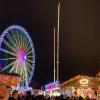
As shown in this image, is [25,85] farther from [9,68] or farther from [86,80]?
[86,80]

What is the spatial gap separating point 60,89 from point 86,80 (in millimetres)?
2974

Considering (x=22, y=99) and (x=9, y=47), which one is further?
(x=9, y=47)

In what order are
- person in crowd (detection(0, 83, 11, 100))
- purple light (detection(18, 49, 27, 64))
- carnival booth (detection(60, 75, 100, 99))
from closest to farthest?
1. person in crowd (detection(0, 83, 11, 100))
2. carnival booth (detection(60, 75, 100, 99))
3. purple light (detection(18, 49, 27, 64))

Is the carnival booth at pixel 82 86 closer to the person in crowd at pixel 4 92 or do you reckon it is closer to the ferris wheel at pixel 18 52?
the ferris wheel at pixel 18 52

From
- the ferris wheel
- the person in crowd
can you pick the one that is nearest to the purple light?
the ferris wheel

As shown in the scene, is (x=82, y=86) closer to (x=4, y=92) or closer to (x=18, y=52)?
(x=18, y=52)

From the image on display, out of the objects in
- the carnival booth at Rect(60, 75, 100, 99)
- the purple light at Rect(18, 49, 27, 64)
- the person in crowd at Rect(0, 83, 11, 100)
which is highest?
the purple light at Rect(18, 49, 27, 64)

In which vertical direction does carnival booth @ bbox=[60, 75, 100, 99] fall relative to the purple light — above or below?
below

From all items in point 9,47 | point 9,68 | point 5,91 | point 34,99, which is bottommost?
point 5,91

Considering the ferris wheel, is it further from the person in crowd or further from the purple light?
the person in crowd

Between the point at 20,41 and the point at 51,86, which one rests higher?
the point at 20,41

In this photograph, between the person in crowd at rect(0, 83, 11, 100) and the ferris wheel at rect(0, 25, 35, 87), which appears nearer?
the person in crowd at rect(0, 83, 11, 100)

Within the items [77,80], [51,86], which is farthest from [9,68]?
[77,80]

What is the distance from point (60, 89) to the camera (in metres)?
35.5
